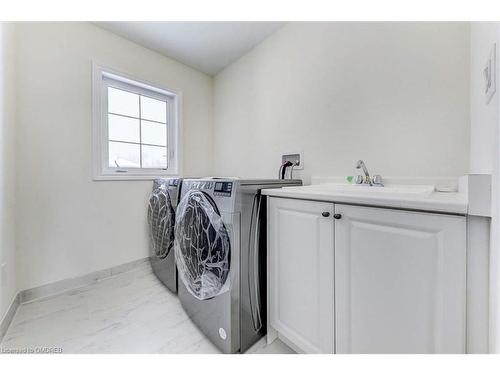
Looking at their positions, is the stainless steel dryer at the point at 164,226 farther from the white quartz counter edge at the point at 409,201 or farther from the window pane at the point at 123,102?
the white quartz counter edge at the point at 409,201

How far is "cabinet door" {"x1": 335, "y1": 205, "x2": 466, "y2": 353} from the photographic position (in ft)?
1.92

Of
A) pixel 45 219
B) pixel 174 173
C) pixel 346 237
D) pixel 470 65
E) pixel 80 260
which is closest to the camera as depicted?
pixel 346 237

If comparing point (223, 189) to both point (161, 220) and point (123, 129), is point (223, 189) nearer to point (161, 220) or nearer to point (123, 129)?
point (161, 220)

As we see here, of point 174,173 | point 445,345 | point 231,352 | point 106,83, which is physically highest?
point 106,83

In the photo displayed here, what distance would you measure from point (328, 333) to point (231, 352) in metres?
0.50

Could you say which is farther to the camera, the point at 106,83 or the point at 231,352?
the point at 106,83

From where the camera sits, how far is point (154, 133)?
230 centimetres

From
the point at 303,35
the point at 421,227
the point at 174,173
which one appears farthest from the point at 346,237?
the point at 174,173

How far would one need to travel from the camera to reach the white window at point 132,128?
1.85 m

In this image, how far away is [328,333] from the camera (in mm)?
850

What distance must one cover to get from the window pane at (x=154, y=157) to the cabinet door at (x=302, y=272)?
173 cm

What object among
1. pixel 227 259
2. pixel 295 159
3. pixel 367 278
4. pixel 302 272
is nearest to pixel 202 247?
pixel 227 259

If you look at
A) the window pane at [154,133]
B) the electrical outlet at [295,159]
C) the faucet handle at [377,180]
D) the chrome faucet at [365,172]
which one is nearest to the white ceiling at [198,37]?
the window pane at [154,133]
